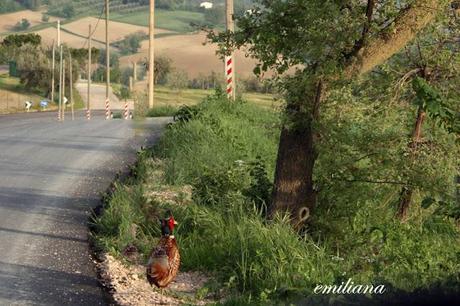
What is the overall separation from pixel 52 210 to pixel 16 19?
17218 cm

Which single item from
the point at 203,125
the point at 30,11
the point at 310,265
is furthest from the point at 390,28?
the point at 30,11

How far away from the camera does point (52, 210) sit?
459 inches

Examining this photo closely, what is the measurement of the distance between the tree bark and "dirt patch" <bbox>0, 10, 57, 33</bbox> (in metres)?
158

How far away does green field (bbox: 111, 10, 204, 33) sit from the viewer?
147700 millimetres

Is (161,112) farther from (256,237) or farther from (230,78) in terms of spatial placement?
(256,237)

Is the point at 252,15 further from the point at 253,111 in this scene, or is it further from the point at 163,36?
the point at 163,36

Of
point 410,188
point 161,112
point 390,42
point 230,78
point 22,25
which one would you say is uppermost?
point 22,25

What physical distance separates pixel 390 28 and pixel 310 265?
2.77 metres

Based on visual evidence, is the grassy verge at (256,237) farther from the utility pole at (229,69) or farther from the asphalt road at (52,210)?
the utility pole at (229,69)

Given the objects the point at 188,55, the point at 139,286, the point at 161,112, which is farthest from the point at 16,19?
the point at 139,286

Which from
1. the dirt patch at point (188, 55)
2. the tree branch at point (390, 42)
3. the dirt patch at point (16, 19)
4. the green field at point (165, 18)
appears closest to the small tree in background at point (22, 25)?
the dirt patch at point (16, 19)

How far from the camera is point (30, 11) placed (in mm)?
187625

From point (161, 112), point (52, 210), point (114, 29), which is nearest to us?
point (52, 210)

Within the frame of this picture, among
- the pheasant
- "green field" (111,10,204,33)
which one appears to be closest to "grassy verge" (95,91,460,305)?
the pheasant
